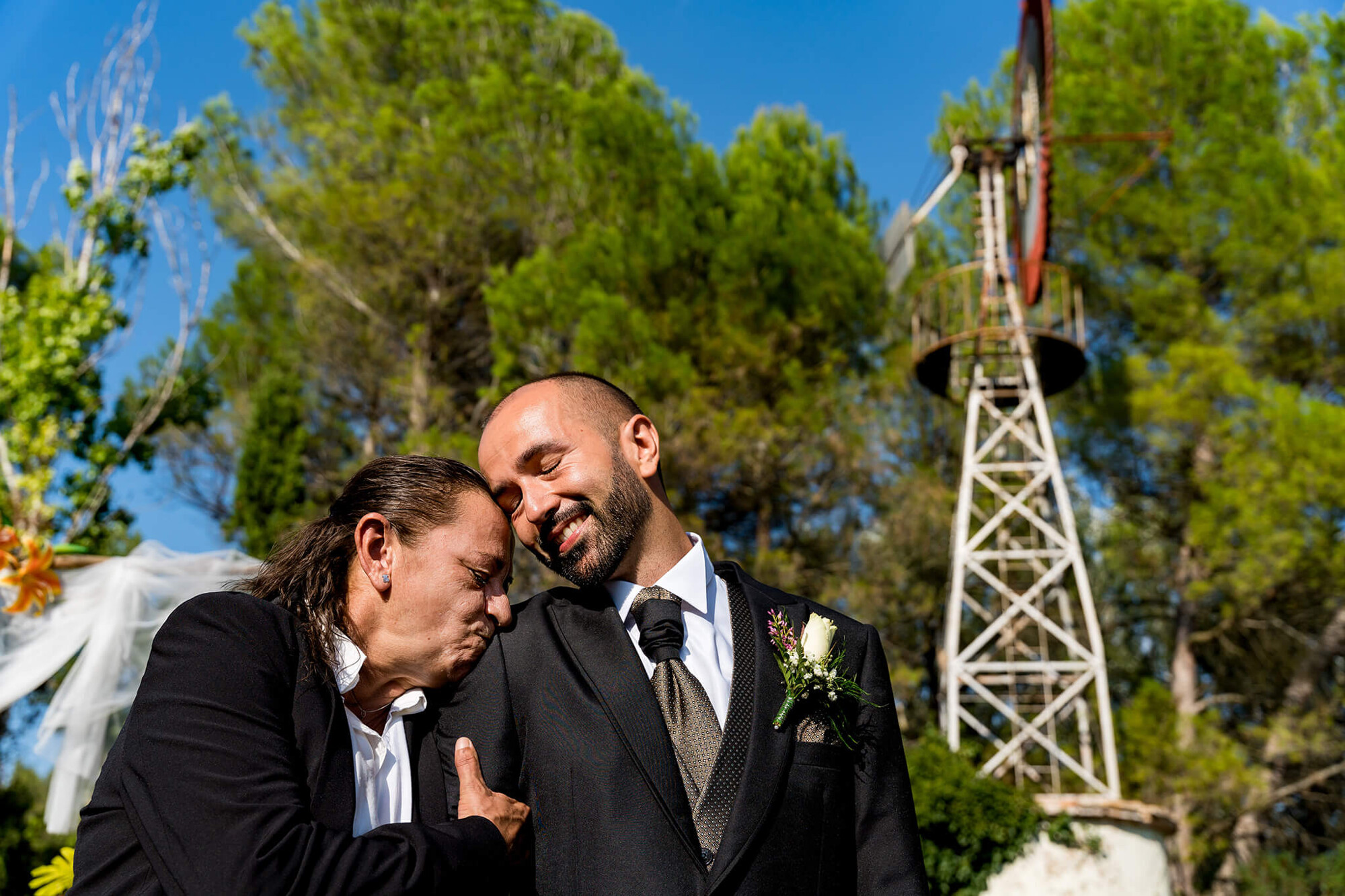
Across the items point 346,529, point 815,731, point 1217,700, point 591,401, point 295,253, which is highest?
point 295,253

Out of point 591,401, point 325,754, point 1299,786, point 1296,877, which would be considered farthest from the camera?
point 1299,786

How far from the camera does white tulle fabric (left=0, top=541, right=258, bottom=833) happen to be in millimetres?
6285

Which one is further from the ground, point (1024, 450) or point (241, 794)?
point (1024, 450)

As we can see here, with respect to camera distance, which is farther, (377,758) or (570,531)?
(570,531)

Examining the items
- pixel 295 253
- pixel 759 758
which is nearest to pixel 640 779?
pixel 759 758

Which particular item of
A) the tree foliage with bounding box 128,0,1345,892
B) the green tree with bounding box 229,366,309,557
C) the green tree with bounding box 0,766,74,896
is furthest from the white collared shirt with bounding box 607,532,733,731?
the green tree with bounding box 229,366,309,557

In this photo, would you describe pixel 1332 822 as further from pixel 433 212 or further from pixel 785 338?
pixel 433 212

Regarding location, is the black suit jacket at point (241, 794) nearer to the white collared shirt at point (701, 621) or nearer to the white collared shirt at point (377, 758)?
the white collared shirt at point (377, 758)

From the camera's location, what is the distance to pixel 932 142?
20391mm

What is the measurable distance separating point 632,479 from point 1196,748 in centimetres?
1473

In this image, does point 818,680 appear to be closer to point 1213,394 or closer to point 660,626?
point 660,626

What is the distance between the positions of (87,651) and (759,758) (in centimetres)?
548

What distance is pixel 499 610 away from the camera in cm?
242

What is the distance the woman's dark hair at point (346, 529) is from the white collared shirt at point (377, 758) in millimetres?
51
